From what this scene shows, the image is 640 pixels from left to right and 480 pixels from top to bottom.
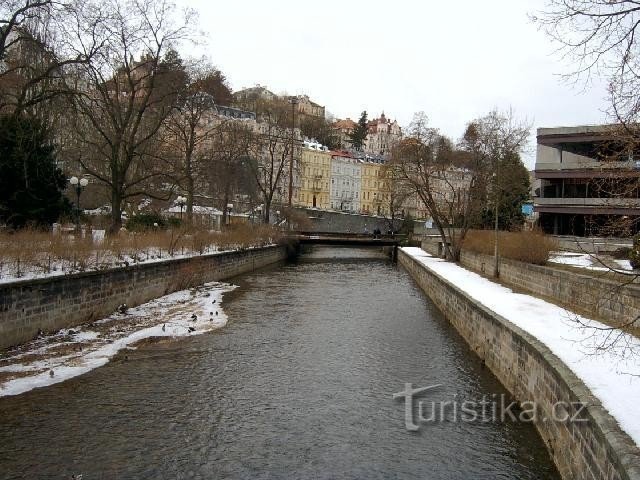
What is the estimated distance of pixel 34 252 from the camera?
1584 centimetres

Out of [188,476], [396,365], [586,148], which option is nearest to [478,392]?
[396,365]

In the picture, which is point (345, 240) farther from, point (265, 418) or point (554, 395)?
Result: point (554, 395)

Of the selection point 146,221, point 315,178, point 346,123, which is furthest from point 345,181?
point 146,221

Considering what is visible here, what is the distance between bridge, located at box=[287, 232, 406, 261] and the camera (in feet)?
194

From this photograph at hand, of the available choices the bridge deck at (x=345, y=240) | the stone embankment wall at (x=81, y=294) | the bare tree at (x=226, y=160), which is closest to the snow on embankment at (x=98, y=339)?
the stone embankment wall at (x=81, y=294)

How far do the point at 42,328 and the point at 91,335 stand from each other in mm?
1339

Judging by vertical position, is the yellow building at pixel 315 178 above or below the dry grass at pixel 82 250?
above

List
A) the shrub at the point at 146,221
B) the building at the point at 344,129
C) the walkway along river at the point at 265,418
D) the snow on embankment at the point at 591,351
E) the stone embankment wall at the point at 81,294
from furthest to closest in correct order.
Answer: the building at the point at 344,129, the shrub at the point at 146,221, the stone embankment wall at the point at 81,294, the walkway along river at the point at 265,418, the snow on embankment at the point at 591,351

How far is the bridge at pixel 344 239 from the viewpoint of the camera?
59031 mm

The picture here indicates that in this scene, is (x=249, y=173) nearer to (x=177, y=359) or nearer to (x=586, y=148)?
(x=586, y=148)

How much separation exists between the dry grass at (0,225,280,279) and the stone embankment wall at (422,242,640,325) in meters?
13.5

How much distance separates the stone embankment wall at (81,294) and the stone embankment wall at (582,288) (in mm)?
A: 12425

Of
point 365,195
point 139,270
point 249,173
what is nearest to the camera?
point 139,270

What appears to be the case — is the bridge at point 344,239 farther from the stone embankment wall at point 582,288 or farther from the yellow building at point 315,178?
the yellow building at point 315,178
